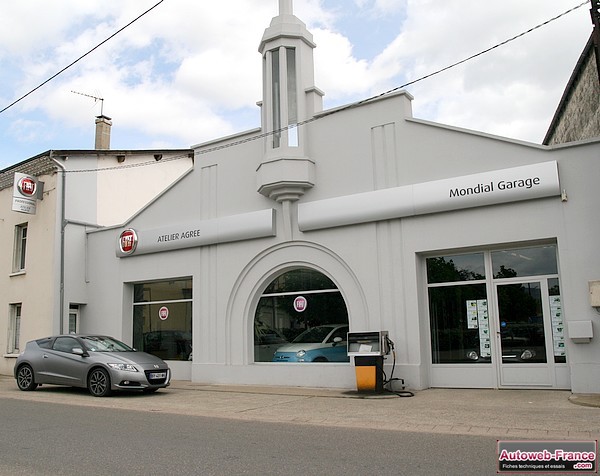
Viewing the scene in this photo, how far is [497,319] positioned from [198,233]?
322 inches

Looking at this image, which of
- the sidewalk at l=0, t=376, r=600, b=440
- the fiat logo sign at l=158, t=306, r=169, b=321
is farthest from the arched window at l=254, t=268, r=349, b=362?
the fiat logo sign at l=158, t=306, r=169, b=321

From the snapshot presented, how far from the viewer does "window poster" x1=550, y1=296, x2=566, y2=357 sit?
12.0 m

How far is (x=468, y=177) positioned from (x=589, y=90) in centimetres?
568

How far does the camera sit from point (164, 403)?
12070mm

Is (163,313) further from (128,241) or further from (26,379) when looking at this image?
(26,379)

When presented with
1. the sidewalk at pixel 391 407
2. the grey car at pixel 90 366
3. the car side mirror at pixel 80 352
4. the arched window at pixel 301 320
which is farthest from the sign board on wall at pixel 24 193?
the arched window at pixel 301 320

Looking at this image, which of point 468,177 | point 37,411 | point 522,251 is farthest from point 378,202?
point 37,411

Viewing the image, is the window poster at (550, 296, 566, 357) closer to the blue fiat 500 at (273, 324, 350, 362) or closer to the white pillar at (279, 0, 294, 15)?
the blue fiat 500 at (273, 324, 350, 362)

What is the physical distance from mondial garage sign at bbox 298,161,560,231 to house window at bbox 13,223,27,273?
37.9 ft

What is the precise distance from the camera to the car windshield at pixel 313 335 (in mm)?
14680

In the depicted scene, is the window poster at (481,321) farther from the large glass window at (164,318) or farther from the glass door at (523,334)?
the large glass window at (164,318)

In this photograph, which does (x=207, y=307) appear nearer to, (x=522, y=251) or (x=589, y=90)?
(x=522, y=251)

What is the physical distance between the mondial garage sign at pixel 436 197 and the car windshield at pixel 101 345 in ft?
17.3

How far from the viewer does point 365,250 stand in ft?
45.9
